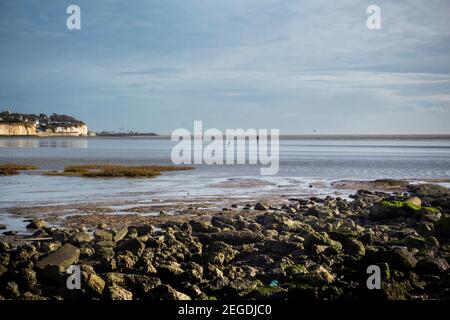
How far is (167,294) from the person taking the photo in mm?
10578

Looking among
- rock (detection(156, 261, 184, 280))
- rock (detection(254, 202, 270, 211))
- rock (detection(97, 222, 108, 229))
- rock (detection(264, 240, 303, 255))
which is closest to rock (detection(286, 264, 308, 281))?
rock (detection(264, 240, 303, 255))

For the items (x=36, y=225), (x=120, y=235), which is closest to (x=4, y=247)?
(x=120, y=235)

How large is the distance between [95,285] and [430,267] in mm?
7493

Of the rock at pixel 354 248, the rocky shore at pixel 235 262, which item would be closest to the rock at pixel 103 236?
the rocky shore at pixel 235 262

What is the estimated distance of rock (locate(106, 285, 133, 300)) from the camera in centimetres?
1050

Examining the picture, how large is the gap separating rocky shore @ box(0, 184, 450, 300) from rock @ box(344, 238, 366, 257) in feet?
0.10

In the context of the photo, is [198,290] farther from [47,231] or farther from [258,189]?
[258,189]

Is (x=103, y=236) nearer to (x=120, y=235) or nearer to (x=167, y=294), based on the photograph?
(x=120, y=235)

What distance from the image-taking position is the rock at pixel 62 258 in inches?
479

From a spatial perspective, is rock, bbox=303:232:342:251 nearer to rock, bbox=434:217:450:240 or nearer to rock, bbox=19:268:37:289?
rock, bbox=434:217:450:240

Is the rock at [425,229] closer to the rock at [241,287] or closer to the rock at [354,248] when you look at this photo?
the rock at [354,248]

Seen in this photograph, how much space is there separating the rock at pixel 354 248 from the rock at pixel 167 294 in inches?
197

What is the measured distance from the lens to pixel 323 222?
18.4 m
